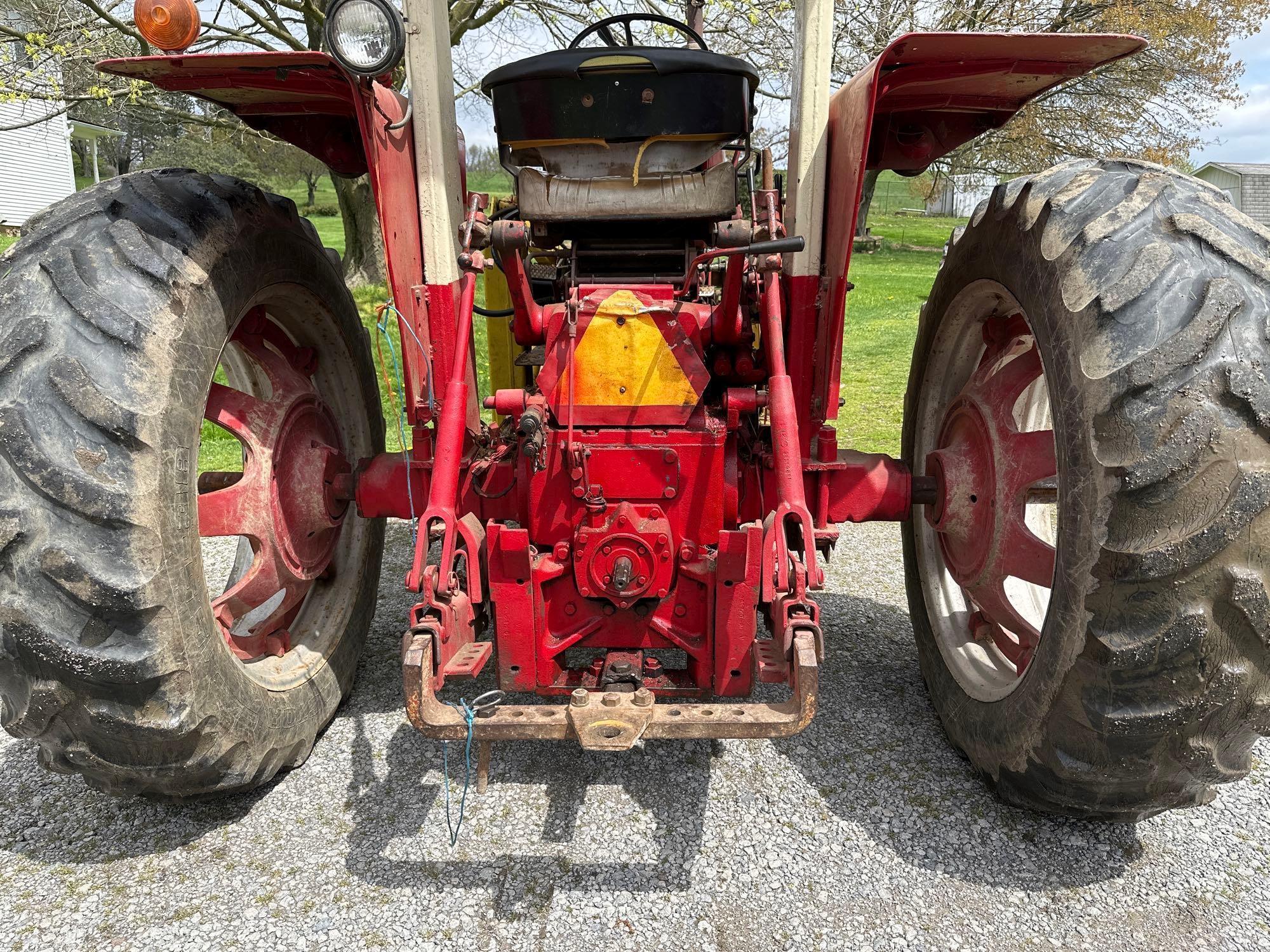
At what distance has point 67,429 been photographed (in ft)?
6.59

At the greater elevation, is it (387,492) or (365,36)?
(365,36)

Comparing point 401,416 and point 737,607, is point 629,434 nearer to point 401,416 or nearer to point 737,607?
point 737,607

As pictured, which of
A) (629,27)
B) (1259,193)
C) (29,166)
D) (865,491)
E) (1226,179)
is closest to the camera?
(865,491)

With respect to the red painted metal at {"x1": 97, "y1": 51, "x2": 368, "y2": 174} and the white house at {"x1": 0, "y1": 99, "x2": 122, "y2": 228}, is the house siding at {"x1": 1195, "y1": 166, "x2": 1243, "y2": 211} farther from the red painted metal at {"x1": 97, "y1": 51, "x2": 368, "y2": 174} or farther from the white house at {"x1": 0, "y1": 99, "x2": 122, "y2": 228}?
the red painted metal at {"x1": 97, "y1": 51, "x2": 368, "y2": 174}

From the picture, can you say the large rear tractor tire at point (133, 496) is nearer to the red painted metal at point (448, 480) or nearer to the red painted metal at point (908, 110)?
the red painted metal at point (448, 480)

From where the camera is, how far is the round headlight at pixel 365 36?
7.70 ft

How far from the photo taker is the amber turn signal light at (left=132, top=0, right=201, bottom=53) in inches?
82.7

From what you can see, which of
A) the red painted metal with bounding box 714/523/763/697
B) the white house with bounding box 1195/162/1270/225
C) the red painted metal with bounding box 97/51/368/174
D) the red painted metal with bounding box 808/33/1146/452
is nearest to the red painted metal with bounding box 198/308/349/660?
the red painted metal with bounding box 97/51/368/174

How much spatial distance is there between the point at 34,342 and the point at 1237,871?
335 centimetres

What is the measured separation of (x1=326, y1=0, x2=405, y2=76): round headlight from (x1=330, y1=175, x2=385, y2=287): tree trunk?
12.7m

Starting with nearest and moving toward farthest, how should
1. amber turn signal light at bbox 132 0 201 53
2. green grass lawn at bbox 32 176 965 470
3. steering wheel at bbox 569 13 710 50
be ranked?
amber turn signal light at bbox 132 0 201 53, steering wheel at bbox 569 13 710 50, green grass lawn at bbox 32 176 965 470

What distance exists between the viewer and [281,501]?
297cm

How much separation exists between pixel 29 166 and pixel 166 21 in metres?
28.6

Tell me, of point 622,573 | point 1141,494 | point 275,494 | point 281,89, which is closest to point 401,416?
point 275,494
